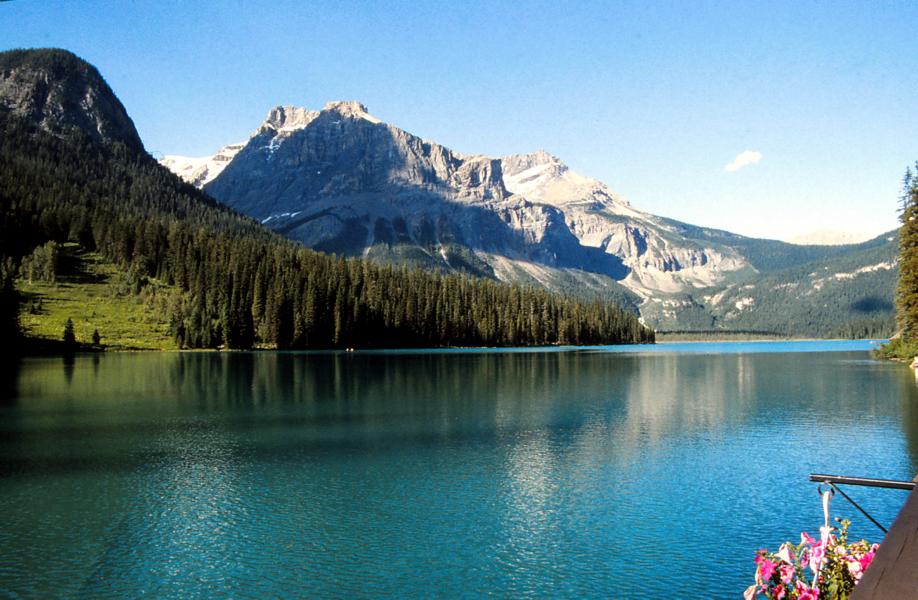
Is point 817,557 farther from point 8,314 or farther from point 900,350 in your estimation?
point 8,314

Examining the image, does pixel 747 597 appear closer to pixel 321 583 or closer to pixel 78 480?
pixel 321 583

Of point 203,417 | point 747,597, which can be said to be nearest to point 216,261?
point 203,417

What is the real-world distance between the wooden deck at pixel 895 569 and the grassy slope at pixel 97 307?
160 m

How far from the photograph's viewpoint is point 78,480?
1288 inches

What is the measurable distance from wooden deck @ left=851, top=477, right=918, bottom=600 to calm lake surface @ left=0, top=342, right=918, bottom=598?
49.5 ft

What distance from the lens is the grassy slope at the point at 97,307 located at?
150 m

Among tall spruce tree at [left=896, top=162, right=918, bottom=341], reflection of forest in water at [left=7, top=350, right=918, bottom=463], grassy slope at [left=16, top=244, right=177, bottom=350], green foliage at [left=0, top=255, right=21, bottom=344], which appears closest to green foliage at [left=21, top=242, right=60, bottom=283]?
grassy slope at [left=16, top=244, right=177, bottom=350]

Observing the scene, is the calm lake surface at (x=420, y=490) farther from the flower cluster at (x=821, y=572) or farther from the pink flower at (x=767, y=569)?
the pink flower at (x=767, y=569)

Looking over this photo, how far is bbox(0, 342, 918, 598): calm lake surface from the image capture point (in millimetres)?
21375

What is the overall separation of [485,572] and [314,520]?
855 cm

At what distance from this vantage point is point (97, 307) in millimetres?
167750

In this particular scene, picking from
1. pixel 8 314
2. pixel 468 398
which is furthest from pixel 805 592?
pixel 8 314

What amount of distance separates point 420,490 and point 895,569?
27161 mm

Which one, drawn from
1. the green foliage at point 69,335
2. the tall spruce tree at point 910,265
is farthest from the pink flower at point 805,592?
the green foliage at point 69,335
